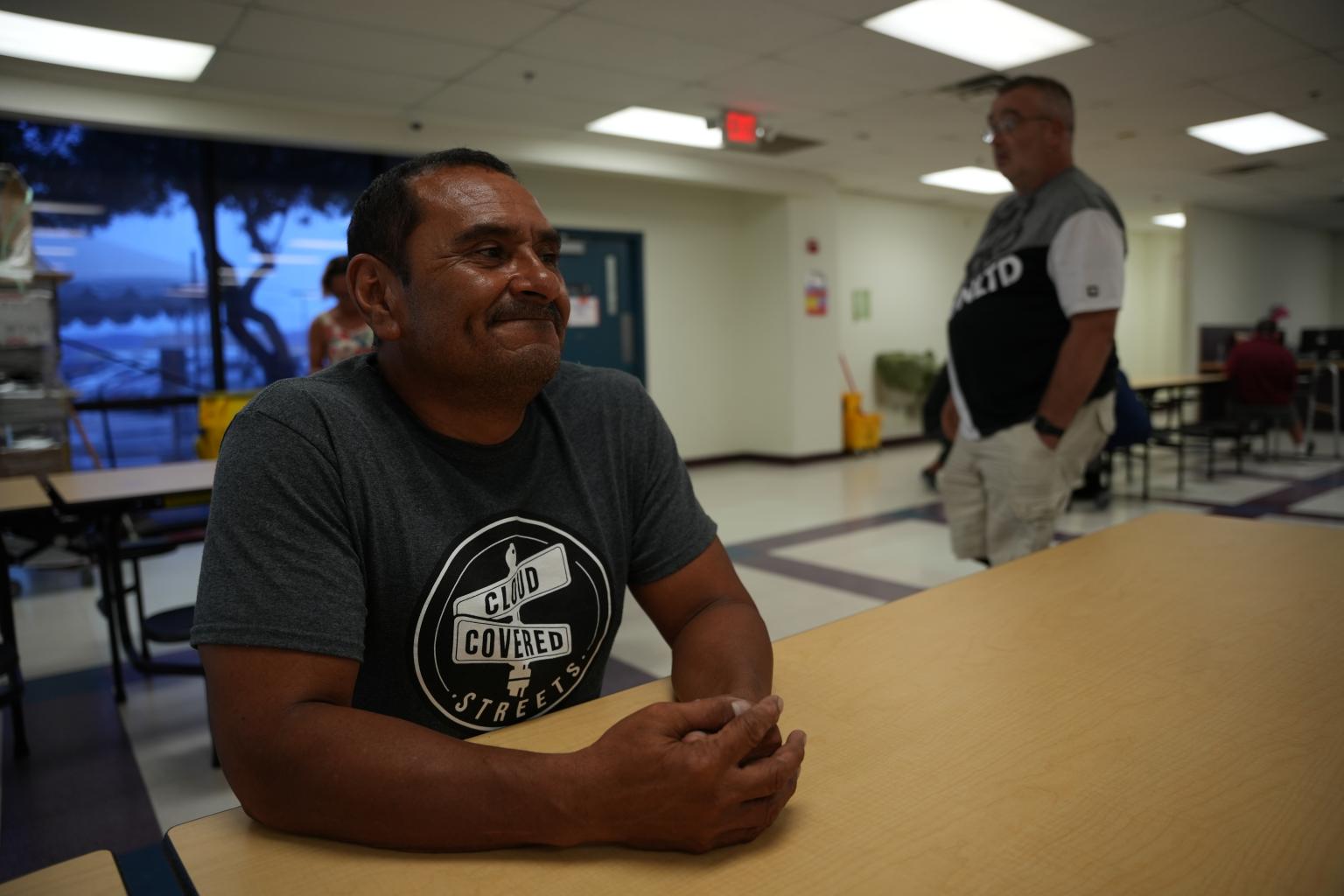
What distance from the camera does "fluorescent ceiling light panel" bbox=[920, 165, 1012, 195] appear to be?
8.02m

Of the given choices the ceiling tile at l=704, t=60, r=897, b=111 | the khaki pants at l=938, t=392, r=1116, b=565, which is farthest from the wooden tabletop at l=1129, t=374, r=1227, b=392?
the khaki pants at l=938, t=392, r=1116, b=565

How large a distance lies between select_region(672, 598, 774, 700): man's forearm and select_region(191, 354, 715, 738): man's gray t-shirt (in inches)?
3.5

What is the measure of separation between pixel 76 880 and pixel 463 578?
394mm

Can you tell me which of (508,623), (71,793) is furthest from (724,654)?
(71,793)

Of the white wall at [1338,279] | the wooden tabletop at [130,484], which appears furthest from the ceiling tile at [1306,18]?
the white wall at [1338,279]

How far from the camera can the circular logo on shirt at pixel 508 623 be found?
91cm

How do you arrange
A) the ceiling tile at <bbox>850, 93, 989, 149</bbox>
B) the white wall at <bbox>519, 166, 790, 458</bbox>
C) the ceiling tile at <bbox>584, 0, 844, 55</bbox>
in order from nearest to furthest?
the ceiling tile at <bbox>584, 0, 844, 55</bbox>
the ceiling tile at <bbox>850, 93, 989, 149</bbox>
the white wall at <bbox>519, 166, 790, 458</bbox>

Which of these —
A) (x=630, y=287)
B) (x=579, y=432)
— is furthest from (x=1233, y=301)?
(x=579, y=432)

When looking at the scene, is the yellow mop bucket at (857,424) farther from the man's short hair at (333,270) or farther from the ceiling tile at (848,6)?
the man's short hair at (333,270)

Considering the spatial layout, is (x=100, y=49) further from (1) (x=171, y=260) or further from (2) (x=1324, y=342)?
(2) (x=1324, y=342)

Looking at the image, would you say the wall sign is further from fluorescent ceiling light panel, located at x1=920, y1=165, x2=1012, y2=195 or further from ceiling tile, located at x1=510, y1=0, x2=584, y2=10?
ceiling tile, located at x1=510, y1=0, x2=584, y2=10

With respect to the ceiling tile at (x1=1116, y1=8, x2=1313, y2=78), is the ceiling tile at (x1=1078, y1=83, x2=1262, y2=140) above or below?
above

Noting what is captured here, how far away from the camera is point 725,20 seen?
412 centimetres

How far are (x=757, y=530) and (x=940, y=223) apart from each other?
6.18 metres
